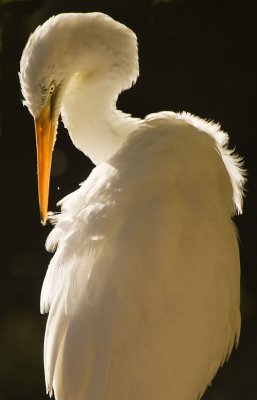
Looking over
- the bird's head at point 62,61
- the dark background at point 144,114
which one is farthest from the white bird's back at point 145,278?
the dark background at point 144,114

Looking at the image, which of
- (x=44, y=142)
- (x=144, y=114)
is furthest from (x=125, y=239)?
(x=144, y=114)

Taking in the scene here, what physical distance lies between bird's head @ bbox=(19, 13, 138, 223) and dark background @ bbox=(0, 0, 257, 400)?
0.67 meters

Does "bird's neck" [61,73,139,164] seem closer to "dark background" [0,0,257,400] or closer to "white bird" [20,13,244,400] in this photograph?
"white bird" [20,13,244,400]

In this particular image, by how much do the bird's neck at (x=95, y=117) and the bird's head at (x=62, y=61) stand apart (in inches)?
0.8

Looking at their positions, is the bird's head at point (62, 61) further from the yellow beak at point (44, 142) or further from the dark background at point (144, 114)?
the dark background at point (144, 114)

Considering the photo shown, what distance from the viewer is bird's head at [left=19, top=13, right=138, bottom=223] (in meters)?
1.21

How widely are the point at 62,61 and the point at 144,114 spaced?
793 mm

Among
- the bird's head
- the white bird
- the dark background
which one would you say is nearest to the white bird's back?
the white bird

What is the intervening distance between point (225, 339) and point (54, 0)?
45.1 inches

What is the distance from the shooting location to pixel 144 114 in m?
2.02

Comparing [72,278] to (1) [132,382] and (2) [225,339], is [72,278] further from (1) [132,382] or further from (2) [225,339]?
(2) [225,339]

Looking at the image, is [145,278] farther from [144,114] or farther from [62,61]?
[144,114]

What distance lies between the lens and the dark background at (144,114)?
1.94 meters

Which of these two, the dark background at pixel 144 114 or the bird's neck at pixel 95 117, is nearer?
the bird's neck at pixel 95 117
